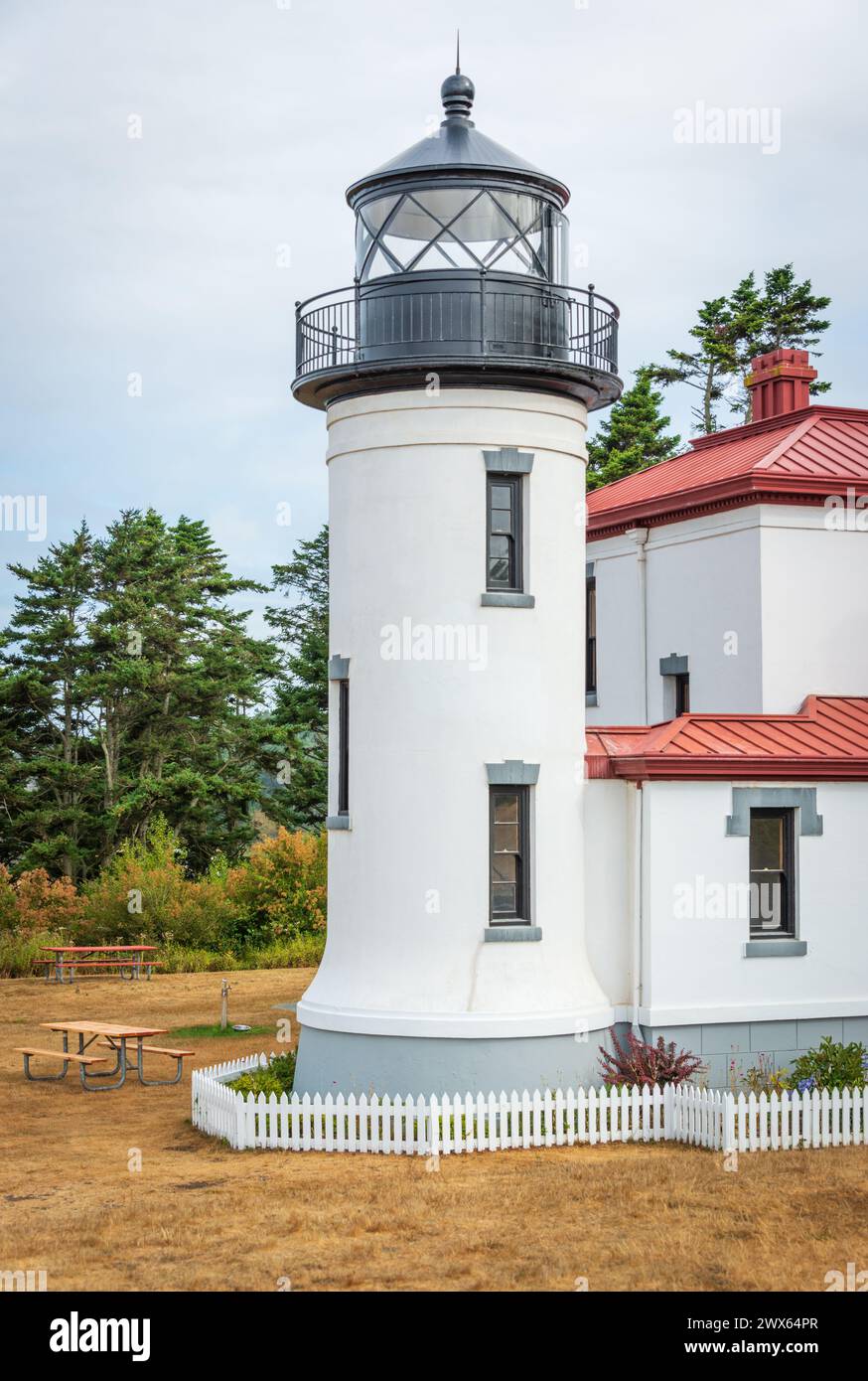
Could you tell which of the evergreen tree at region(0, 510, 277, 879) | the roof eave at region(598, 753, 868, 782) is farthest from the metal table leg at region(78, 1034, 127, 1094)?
the evergreen tree at region(0, 510, 277, 879)

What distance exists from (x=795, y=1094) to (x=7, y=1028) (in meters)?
14.6

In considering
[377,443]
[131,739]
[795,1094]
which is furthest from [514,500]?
[131,739]

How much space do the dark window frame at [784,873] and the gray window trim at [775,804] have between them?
0.08 meters

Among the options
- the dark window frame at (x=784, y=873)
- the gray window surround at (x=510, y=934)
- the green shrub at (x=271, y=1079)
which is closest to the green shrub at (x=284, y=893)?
the green shrub at (x=271, y=1079)

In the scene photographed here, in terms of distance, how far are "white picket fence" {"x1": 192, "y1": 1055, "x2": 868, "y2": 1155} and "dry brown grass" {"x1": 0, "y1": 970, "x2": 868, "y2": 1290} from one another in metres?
0.25

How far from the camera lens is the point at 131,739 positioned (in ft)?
157

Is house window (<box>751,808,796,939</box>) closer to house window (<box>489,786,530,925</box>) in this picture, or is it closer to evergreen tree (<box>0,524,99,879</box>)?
house window (<box>489,786,530,925</box>)

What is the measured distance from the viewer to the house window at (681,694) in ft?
77.3

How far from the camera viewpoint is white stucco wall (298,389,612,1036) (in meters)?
17.4

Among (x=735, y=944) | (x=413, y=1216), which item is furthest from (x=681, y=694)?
(x=413, y=1216)

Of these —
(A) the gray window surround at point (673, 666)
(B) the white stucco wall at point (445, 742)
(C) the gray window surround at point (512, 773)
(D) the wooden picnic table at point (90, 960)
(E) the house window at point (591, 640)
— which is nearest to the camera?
(B) the white stucco wall at point (445, 742)

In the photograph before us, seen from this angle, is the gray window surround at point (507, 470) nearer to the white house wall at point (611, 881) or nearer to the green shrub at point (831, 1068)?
the white house wall at point (611, 881)
